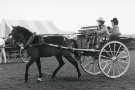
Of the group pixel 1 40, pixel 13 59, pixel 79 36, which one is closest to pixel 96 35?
pixel 79 36

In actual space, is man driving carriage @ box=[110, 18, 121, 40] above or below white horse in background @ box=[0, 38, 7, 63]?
above

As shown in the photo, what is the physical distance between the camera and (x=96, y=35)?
8.88 meters

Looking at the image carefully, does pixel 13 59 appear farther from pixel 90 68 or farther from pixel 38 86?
pixel 38 86

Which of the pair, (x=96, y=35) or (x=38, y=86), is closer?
(x=38, y=86)

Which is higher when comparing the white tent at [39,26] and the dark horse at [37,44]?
the white tent at [39,26]

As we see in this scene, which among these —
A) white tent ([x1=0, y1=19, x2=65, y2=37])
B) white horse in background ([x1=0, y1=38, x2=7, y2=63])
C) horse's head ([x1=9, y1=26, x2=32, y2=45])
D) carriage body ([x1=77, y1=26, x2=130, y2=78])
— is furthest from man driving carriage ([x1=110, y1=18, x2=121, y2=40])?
Result: white tent ([x1=0, y1=19, x2=65, y2=37])

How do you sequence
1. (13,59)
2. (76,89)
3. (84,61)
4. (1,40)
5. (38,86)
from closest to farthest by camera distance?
1. (76,89)
2. (38,86)
3. (84,61)
4. (1,40)
5. (13,59)

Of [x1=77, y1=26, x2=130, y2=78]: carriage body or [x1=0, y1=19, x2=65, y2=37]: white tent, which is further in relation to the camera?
[x1=0, y1=19, x2=65, y2=37]: white tent

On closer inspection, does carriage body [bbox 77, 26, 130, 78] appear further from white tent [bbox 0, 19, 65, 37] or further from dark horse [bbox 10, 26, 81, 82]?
white tent [bbox 0, 19, 65, 37]

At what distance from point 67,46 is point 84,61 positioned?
162cm

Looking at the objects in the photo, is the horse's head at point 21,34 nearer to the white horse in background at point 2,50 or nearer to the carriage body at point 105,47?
the carriage body at point 105,47

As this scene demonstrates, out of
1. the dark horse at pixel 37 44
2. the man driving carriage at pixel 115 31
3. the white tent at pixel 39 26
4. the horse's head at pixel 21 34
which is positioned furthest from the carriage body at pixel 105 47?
the white tent at pixel 39 26

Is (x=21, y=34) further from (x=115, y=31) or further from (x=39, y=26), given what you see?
(x=39, y=26)

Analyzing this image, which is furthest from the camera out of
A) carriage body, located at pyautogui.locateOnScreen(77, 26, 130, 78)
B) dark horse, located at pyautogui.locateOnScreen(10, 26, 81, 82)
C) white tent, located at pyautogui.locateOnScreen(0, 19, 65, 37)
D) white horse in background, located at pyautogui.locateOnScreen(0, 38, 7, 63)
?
white tent, located at pyautogui.locateOnScreen(0, 19, 65, 37)
